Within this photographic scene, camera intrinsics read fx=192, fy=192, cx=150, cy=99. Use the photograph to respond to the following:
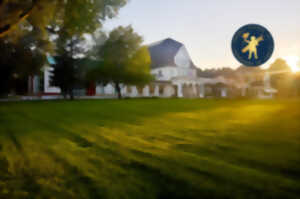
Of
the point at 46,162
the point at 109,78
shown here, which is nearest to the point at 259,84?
the point at 109,78

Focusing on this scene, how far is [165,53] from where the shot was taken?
42.4 meters

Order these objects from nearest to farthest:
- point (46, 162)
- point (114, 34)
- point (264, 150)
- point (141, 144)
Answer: point (46, 162), point (264, 150), point (141, 144), point (114, 34)

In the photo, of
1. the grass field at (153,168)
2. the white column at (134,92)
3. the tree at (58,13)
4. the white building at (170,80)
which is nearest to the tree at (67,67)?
the white building at (170,80)

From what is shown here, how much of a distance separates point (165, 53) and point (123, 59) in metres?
16.7

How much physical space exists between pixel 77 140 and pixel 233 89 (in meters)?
36.2

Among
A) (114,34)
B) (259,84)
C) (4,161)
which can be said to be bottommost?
(4,161)

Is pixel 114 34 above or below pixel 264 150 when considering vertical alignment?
above

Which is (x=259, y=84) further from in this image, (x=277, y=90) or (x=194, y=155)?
(x=194, y=155)

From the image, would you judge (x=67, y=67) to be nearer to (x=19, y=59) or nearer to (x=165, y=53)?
(x=19, y=59)

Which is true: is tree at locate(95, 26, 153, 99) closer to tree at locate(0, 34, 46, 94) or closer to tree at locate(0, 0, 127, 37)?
tree at locate(0, 34, 46, 94)

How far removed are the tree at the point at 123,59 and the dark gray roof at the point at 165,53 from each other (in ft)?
42.2

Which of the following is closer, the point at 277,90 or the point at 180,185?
the point at 180,185

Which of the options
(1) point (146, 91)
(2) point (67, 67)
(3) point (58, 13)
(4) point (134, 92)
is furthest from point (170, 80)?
(3) point (58, 13)

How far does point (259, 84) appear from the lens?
3622 cm
